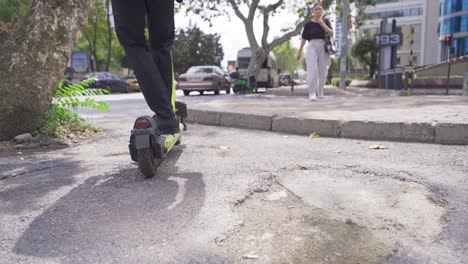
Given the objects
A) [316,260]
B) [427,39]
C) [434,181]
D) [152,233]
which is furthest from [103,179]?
[427,39]

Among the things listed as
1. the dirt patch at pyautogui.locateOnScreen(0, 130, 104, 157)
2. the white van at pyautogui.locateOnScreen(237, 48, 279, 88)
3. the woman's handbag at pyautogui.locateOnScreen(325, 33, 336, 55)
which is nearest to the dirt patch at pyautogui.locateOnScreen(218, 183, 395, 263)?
the dirt patch at pyautogui.locateOnScreen(0, 130, 104, 157)

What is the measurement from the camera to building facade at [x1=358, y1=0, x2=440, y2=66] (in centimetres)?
6594

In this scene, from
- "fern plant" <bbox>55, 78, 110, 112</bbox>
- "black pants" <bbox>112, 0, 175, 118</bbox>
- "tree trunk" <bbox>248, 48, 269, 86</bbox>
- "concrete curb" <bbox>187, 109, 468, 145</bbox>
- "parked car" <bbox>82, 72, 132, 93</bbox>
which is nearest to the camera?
"black pants" <bbox>112, 0, 175, 118</bbox>

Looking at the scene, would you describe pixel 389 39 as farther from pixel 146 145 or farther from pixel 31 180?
pixel 31 180

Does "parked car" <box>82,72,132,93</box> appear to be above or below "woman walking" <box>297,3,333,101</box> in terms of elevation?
below

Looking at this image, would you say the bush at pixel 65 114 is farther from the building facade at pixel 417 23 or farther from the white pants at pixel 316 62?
the building facade at pixel 417 23

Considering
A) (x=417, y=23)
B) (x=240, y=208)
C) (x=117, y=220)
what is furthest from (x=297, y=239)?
(x=417, y=23)

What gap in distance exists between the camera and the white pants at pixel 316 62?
24.8 feet

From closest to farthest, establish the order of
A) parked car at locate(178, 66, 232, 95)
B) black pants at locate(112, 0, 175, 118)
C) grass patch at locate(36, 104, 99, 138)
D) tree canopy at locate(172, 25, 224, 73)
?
black pants at locate(112, 0, 175, 118)
grass patch at locate(36, 104, 99, 138)
parked car at locate(178, 66, 232, 95)
tree canopy at locate(172, 25, 224, 73)

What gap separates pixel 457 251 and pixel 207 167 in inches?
64.7

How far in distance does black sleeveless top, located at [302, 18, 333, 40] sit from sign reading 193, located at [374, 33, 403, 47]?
1360cm

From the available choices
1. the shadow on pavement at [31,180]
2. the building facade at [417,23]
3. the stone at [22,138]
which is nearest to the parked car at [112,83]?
the stone at [22,138]

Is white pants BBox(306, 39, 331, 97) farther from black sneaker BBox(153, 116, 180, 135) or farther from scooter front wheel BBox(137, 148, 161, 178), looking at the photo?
scooter front wheel BBox(137, 148, 161, 178)

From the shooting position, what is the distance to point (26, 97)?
12.3 ft
